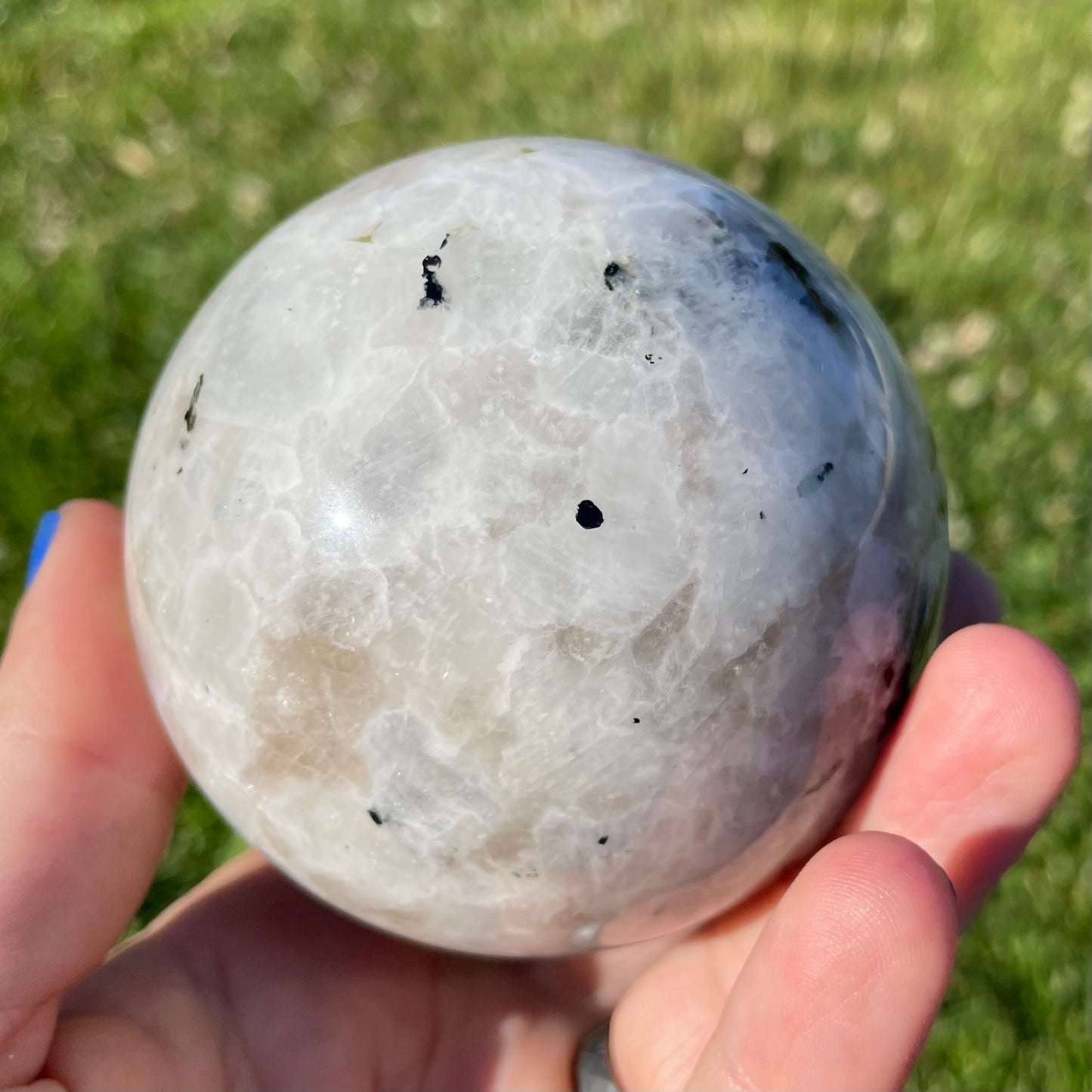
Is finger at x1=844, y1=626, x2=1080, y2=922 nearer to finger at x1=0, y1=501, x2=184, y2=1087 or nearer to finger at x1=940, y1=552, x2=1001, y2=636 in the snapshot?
finger at x1=940, y1=552, x2=1001, y2=636

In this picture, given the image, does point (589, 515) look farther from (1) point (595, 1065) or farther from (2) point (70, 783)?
(1) point (595, 1065)

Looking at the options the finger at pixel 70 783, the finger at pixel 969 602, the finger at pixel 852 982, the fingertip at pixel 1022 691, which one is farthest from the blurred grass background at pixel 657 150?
the finger at pixel 852 982

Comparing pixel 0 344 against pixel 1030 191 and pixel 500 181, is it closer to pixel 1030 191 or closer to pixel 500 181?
pixel 500 181

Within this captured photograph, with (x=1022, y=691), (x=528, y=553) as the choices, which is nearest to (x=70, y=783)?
(x=528, y=553)

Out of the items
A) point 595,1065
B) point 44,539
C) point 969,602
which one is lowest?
point 595,1065

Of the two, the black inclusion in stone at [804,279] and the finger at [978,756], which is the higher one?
the black inclusion in stone at [804,279]

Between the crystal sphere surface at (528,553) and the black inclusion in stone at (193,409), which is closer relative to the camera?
the crystal sphere surface at (528,553)

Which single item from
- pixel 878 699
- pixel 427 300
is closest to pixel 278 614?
pixel 427 300

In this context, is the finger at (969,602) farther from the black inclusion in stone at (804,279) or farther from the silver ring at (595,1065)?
the silver ring at (595,1065)

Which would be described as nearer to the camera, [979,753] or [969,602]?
[979,753]
